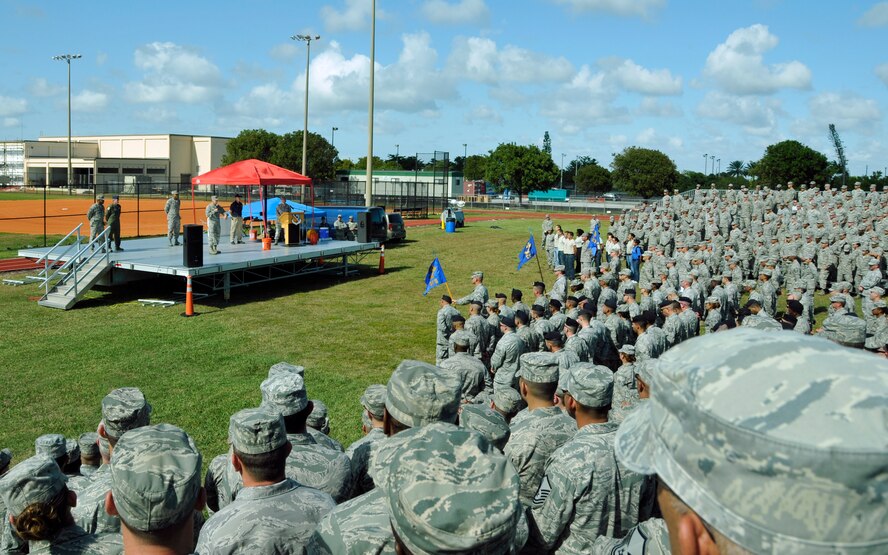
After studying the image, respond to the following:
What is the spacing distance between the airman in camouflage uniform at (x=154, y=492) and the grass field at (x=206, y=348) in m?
5.79

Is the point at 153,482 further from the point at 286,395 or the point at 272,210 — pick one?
the point at 272,210

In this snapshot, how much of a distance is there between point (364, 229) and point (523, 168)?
53.8 m

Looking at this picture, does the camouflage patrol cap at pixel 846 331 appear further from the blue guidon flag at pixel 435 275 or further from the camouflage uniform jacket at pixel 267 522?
the blue guidon flag at pixel 435 275

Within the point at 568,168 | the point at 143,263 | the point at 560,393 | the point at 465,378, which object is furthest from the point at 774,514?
the point at 568,168

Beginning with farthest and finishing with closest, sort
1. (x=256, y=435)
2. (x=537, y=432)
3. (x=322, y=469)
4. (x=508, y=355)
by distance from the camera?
(x=508, y=355) < (x=537, y=432) < (x=322, y=469) < (x=256, y=435)

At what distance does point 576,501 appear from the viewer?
401cm

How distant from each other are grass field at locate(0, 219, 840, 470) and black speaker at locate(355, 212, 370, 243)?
3098 millimetres

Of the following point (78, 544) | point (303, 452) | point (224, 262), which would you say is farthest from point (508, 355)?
point (224, 262)

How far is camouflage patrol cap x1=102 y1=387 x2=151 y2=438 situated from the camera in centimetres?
470

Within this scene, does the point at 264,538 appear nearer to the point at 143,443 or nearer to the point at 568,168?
the point at 143,443

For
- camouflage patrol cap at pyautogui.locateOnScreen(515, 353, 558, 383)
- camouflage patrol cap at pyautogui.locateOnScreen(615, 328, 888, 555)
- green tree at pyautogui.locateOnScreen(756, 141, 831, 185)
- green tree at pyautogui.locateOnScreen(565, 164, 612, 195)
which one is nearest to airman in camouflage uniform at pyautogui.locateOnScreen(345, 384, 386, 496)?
camouflage patrol cap at pyautogui.locateOnScreen(515, 353, 558, 383)

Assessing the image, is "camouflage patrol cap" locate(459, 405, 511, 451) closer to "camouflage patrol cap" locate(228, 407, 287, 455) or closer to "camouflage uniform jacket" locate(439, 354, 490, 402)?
"camouflage patrol cap" locate(228, 407, 287, 455)

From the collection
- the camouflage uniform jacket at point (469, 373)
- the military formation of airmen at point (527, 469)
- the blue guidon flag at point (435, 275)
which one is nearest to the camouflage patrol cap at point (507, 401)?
the military formation of airmen at point (527, 469)

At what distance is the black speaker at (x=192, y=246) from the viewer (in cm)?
1659
